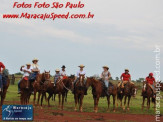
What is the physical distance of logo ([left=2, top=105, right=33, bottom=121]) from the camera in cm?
1538

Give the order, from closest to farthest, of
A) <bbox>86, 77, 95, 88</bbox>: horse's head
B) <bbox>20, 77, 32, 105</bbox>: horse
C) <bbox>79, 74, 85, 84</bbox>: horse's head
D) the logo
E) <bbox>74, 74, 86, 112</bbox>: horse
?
the logo → <bbox>20, 77, 32, 105</bbox>: horse → <bbox>79, 74, 85, 84</bbox>: horse's head → <bbox>74, 74, 86, 112</bbox>: horse → <bbox>86, 77, 95, 88</bbox>: horse's head

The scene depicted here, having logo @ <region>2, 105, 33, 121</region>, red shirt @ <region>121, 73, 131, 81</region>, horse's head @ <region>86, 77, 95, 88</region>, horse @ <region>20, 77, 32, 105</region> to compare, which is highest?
red shirt @ <region>121, 73, 131, 81</region>

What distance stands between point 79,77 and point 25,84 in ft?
11.0

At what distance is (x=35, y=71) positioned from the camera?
21391 mm

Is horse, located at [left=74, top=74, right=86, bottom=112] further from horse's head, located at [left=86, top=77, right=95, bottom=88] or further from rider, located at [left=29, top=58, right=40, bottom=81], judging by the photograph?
rider, located at [left=29, top=58, right=40, bottom=81]

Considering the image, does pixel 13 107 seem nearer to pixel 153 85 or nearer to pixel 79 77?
pixel 79 77

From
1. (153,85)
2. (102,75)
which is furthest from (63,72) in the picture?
(153,85)

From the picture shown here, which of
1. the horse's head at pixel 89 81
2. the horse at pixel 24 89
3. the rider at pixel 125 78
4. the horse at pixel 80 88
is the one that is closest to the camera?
the horse at pixel 24 89

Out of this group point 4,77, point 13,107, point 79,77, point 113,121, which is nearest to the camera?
point 13,107

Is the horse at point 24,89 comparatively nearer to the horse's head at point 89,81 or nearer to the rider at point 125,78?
the horse's head at point 89,81

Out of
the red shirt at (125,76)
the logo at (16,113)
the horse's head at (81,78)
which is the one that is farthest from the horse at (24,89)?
the red shirt at (125,76)

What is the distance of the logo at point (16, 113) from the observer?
15.4m

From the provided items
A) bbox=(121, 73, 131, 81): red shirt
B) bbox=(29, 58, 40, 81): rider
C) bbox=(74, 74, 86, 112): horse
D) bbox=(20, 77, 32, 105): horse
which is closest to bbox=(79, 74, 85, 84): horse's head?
bbox=(74, 74, 86, 112): horse

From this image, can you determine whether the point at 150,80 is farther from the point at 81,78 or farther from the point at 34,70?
the point at 34,70
